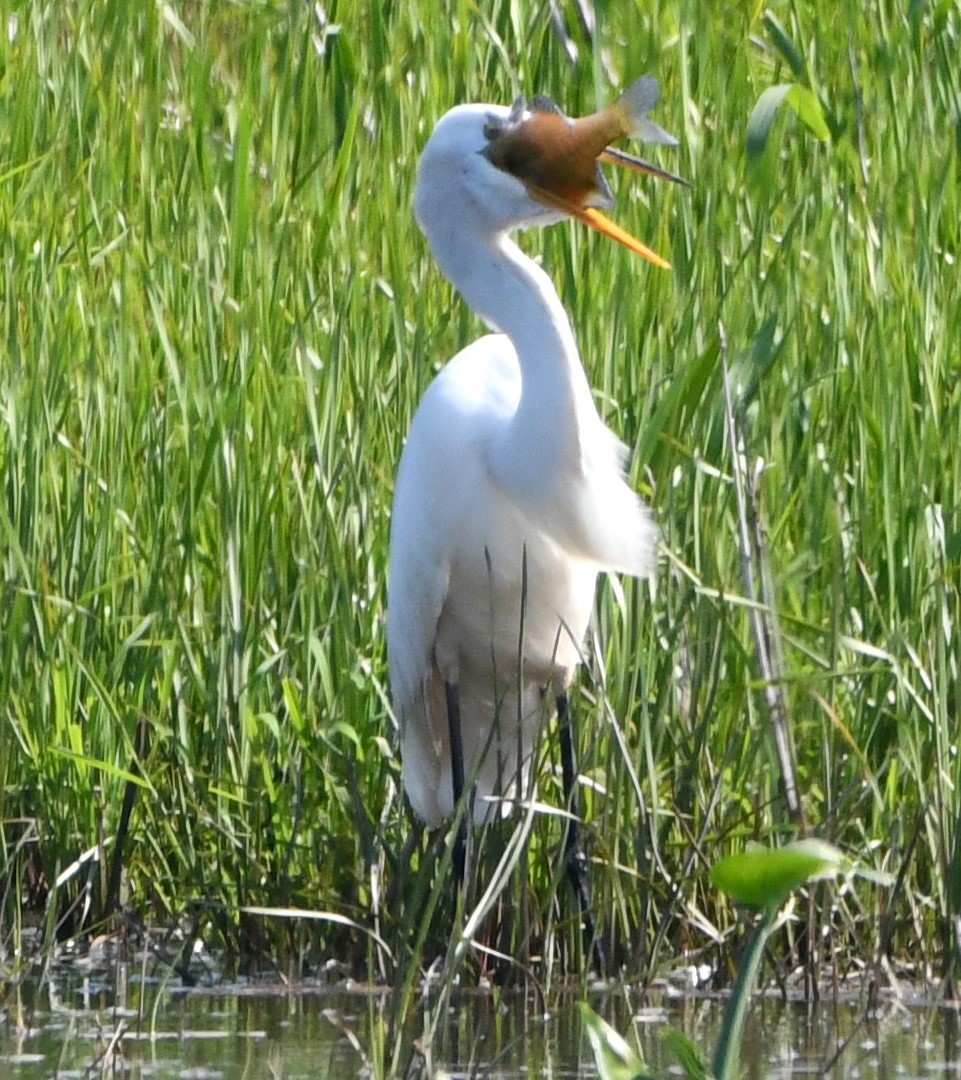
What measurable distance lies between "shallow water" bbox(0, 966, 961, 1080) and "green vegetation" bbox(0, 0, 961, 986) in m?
0.08

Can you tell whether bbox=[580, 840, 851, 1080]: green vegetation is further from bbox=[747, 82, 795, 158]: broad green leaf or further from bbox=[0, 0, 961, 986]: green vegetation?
bbox=[747, 82, 795, 158]: broad green leaf

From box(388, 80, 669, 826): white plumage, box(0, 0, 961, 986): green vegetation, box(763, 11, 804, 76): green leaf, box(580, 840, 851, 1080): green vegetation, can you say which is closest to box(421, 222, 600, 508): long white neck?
box(388, 80, 669, 826): white plumage

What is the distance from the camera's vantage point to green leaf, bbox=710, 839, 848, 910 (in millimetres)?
1368

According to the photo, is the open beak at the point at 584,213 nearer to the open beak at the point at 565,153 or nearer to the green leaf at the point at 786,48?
the open beak at the point at 565,153

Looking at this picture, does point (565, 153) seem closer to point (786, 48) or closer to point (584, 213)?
point (584, 213)

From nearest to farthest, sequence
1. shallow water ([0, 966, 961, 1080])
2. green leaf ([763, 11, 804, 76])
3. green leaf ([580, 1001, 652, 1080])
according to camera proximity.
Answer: green leaf ([580, 1001, 652, 1080]) → shallow water ([0, 966, 961, 1080]) → green leaf ([763, 11, 804, 76])

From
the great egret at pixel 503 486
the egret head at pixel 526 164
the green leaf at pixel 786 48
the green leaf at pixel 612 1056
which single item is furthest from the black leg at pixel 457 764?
the green leaf at pixel 612 1056

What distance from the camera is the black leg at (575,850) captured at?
2614mm

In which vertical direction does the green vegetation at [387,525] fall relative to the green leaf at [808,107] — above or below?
below

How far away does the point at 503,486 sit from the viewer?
287cm

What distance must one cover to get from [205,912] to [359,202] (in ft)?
4.00

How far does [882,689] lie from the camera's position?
8.66ft

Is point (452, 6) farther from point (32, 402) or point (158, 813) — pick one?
point (158, 813)

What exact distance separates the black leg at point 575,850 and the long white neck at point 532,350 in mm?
343
